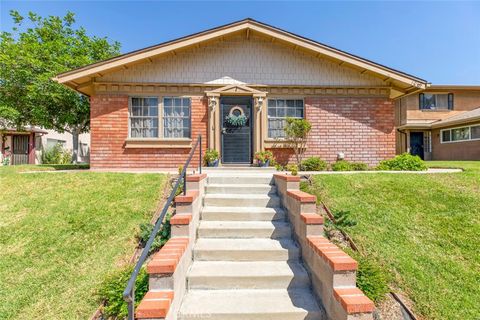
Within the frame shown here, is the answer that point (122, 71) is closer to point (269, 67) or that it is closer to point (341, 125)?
point (269, 67)

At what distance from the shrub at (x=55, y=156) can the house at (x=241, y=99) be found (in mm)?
15017

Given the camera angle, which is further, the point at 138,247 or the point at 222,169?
the point at 222,169

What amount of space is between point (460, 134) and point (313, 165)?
13.7 meters

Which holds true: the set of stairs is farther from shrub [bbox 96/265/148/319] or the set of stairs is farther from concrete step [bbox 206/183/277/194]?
shrub [bbox 96/265/148/319]

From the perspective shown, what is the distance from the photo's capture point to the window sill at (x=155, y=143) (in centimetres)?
823

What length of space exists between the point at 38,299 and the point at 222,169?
5.25 metres

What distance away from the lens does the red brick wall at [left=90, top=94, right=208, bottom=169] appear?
8172 mm

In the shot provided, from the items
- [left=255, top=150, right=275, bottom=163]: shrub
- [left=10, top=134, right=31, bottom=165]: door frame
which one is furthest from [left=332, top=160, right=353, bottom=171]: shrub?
[left=10, top=134, right=31, bottom=165]: door frame

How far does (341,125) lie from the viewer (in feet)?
28.2

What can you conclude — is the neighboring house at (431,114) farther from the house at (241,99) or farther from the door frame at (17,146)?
the door frame at (17,146)

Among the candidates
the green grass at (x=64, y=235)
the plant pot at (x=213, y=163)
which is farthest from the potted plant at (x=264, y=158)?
the green grass at (x=64, y=235)

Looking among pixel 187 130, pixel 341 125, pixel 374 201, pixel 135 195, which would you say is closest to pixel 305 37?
pixel 341 125

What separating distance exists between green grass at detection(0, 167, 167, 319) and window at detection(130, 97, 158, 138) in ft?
8.73

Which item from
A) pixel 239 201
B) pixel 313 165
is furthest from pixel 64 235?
pixel 313 165
